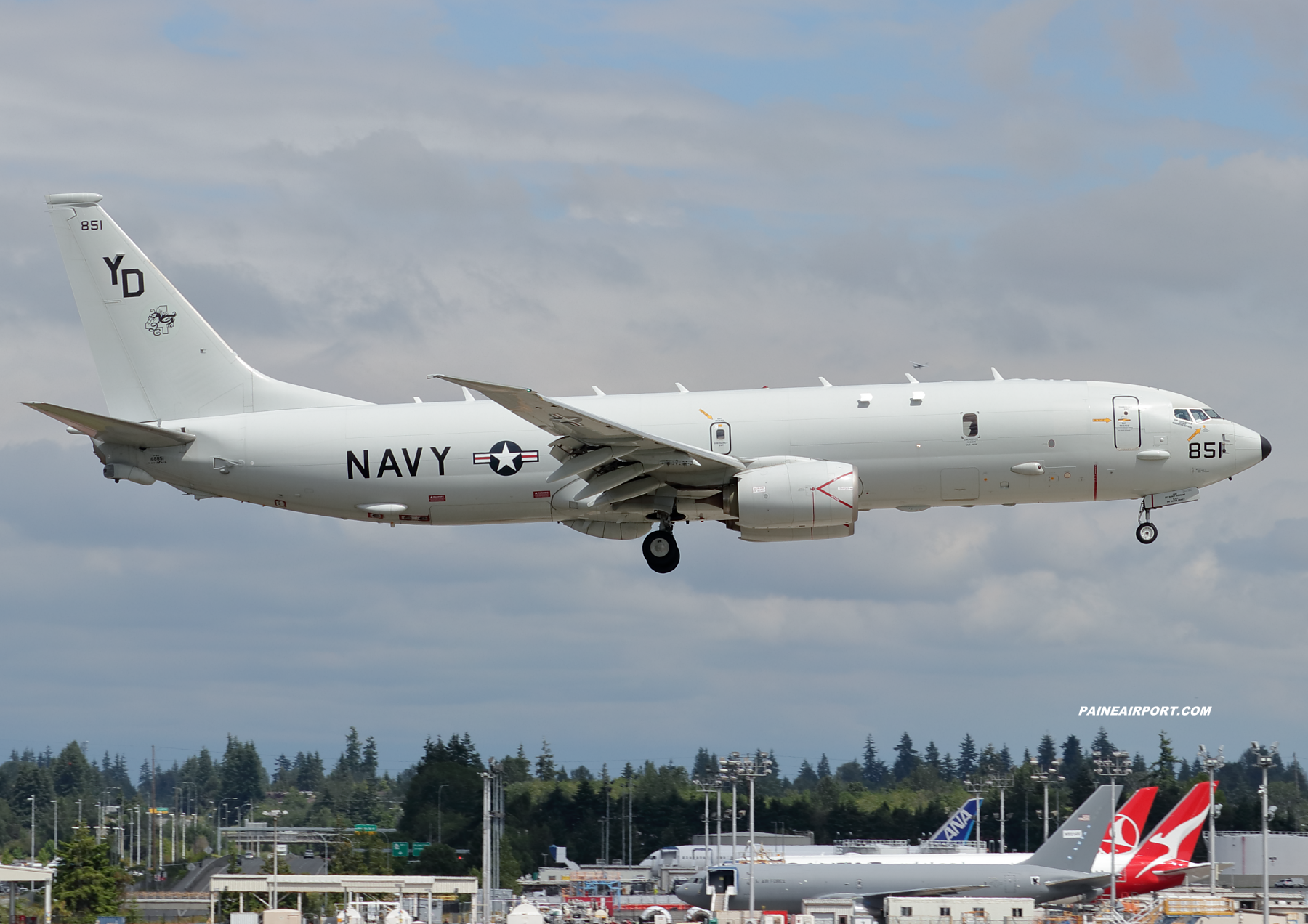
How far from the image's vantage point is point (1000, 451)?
4534cm

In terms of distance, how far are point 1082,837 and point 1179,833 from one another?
7695 mm

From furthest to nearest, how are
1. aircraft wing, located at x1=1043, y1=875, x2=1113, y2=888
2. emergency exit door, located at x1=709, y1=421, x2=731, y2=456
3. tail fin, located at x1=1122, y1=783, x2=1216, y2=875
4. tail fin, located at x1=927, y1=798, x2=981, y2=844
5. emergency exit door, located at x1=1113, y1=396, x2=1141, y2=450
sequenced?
tail fin, located at x1=927, y1=798, x2=981, y2=844 → tail fin, located at x1=1122, y1=783, x2=1216, y2=875 → aircraft wing, located at x1=1043, y1=875, x2=1113, y2=888 → emergency exit door, located at x1=709, y1=421, x2=731, y2=456 → emergency exit door, located at x1=1113, y1=396, x2=1141, y2=450

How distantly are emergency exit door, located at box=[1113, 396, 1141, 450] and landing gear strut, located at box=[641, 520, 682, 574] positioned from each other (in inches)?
536

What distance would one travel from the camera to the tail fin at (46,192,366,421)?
50.8 m

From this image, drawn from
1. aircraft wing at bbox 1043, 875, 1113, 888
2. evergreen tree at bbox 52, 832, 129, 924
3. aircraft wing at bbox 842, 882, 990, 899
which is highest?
aircraft wing at bbox 1043, 875, 1113, 888

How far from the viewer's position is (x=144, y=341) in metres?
51.7

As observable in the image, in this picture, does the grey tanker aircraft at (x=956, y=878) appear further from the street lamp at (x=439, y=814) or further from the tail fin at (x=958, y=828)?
the street lamp at (x=439, y=814)

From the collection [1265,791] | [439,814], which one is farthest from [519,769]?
[1265,791]

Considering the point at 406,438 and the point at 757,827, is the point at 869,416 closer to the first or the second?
the point at 406,438

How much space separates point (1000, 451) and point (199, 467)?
24.5 meters

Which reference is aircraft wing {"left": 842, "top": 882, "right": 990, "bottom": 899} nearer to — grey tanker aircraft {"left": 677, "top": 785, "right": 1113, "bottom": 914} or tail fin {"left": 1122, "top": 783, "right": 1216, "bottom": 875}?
grey tanker aircraft {"left": 677, "top": 785, "right": 1113, "bottom": 914}

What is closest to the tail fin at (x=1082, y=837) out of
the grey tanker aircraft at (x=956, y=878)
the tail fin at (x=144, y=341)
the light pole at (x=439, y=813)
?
the grey tanker aircraft at (x=956, y=878)

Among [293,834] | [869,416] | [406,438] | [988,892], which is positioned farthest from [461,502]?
[293,834]

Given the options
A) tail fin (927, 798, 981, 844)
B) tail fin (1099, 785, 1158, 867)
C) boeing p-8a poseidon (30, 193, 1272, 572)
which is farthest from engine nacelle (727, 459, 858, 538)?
tail fin (927, 798, 981, 844)
